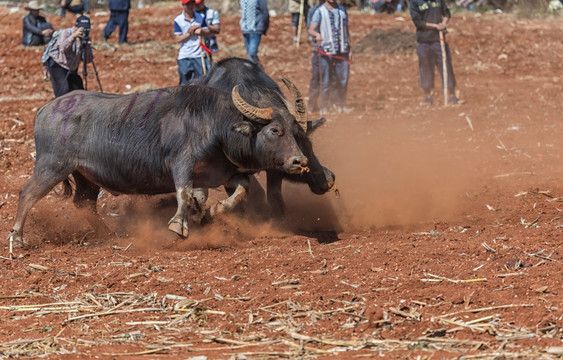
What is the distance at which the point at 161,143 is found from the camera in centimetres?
877

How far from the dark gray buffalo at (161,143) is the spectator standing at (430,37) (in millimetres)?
8247

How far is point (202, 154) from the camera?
8602mm

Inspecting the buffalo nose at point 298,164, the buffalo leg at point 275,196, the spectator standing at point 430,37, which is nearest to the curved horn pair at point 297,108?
the buffalo nose at point 298,164

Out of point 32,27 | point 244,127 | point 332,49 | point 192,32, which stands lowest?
point 32,27

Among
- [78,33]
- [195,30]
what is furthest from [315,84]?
[78,33]

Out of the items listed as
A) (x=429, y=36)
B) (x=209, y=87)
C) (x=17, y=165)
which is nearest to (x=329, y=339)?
(x=209, y=87)

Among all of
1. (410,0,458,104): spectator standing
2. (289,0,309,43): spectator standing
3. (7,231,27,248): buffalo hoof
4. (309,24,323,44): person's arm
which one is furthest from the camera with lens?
(289,0,309,43): spectator standing

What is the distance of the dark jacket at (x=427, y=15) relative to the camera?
1620cm

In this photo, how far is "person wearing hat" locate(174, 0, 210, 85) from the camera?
1294cm

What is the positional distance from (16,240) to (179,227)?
1.90 m

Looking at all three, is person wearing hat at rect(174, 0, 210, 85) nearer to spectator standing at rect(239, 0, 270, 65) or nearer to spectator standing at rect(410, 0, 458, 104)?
spectator standing at rect(239, 0, 270, 65)

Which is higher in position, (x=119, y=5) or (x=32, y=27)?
(x=32, y=27)

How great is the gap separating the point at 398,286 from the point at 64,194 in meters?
4.63

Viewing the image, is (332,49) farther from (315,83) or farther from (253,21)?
(253,21)
